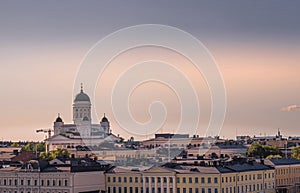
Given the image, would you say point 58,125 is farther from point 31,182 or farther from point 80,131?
point 31,182

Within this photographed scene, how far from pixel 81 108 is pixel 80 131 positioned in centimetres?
633

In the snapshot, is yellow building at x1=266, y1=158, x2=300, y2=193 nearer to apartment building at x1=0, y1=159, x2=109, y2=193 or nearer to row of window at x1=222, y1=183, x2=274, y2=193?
row of window at x1=222, y1=183, x2=274, y2=193

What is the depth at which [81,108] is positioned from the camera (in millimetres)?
140625

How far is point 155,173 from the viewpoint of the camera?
73312 millimetres

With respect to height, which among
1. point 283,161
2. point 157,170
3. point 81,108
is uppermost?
point 81,108

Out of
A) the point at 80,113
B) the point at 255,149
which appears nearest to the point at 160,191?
the point at 255,149

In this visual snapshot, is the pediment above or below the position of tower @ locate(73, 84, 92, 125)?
below

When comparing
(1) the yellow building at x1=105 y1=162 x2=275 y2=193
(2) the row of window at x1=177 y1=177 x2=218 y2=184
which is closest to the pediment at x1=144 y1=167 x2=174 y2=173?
(1) the yellow building at x1=105 y1=162 x2=275 y2=193

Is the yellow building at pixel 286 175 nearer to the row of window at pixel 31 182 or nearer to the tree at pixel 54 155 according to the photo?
the row of window at pixel 31 182

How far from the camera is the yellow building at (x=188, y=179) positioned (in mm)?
71000

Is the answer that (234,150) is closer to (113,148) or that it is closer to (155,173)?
(113,148)

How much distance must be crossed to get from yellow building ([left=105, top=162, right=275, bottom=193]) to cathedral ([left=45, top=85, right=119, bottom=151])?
48167 millimetres

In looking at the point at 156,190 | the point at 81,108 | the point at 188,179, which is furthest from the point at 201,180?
the point at 81,108

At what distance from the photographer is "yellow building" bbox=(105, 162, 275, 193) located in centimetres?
7100
